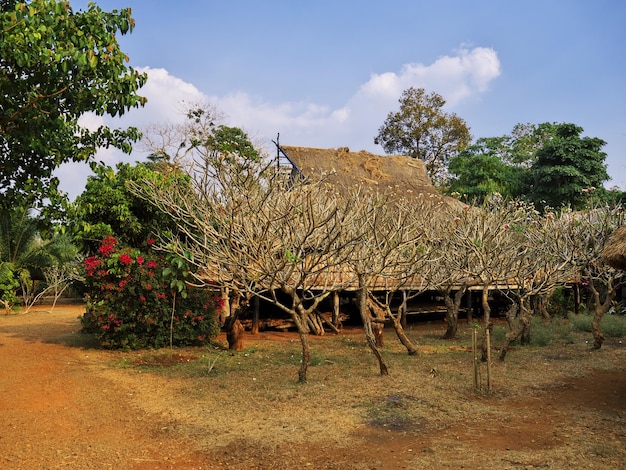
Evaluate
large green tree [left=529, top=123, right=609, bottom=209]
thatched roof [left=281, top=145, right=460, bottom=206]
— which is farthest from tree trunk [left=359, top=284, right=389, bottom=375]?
large green tree [left=529, top=123, right=609, bottom=209]

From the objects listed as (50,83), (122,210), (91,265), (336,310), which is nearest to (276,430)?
(50,83)

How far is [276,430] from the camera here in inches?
229

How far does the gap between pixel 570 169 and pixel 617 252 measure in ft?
53.0

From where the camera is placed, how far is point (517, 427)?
6.00 metres

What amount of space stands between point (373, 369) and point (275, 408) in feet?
9.30

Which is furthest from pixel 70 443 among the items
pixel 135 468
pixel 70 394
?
pixel 70 394

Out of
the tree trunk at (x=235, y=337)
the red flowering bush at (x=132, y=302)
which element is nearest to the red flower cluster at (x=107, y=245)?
the red flowering bush at (x=132, y=302)

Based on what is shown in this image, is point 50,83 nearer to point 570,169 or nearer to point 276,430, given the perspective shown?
point 276,430

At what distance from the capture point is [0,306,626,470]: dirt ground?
16.4ft

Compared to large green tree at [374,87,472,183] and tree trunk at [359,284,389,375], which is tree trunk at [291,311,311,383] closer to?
tree trunk at [359,284,389,375]

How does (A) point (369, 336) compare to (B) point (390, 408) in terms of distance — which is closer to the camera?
(B) point (390, 408)

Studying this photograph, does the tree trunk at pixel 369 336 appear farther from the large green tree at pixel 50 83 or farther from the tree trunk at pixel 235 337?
the large green tree at pixel 50 83

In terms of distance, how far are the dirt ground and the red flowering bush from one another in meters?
2.09

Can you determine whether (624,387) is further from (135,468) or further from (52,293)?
(52,293)
